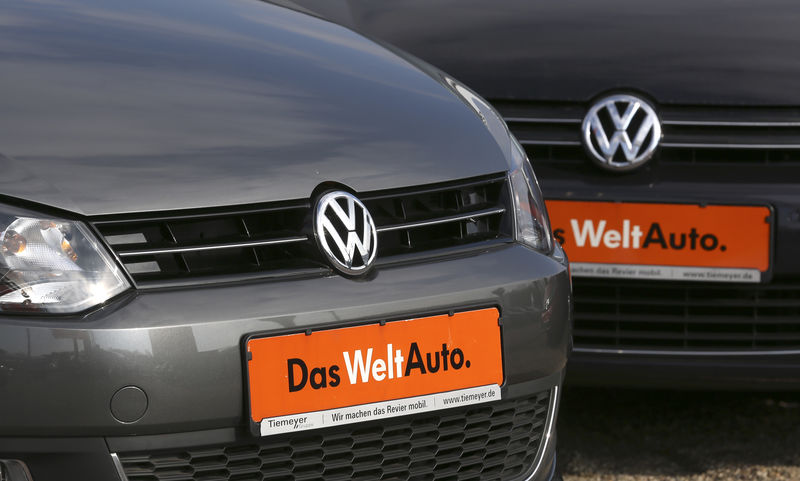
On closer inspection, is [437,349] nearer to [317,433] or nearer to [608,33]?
[317,433]

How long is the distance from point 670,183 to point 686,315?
1.06 ft

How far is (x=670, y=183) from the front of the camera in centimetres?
303

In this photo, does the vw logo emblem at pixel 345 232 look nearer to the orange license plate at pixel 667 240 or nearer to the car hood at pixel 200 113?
the car hood at pixel 200 113

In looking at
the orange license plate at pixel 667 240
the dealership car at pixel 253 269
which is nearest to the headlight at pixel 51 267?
the dealership car at pixel 253 269

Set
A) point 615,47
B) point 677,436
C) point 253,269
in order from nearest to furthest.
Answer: point 253,269 < point 615,47 < point 677,436

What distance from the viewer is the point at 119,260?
185 centimetres

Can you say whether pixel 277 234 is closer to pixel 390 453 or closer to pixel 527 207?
pixel 390 453

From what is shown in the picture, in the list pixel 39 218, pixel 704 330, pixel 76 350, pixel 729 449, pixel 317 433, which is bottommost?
pixel 729 449

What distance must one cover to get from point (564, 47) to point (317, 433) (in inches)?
60.9

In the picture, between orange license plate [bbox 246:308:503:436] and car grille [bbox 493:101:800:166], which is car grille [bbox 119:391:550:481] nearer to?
orange license plate [bbox 246:308:503:436]

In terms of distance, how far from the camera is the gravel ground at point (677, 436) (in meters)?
3.27

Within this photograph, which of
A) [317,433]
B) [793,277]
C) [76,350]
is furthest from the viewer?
[793,277]

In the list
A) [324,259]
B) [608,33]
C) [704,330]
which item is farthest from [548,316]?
[608,33]

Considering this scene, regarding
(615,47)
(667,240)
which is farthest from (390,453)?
(615,47)
